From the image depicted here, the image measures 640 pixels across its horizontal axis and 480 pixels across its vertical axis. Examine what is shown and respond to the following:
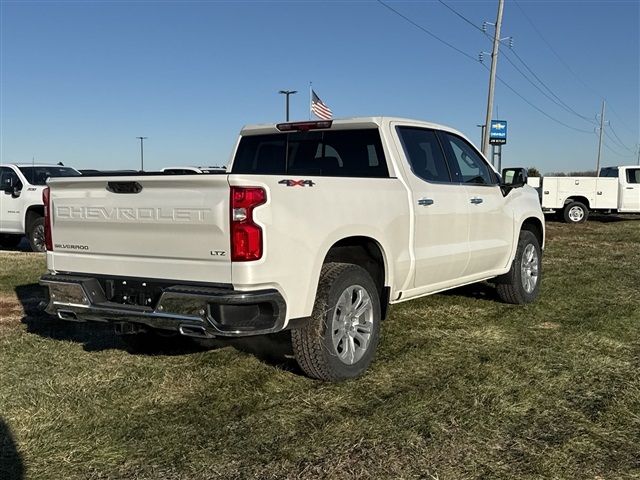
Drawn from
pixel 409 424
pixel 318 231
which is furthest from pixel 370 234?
pixel 409 424

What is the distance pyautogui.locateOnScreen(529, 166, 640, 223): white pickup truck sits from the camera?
20750 millimetres

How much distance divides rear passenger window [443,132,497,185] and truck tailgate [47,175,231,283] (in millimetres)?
3023

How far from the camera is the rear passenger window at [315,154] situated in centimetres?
532

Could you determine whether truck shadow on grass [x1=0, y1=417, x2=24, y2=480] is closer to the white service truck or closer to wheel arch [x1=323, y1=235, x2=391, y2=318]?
wheel arch [x1=323, y1=235, x2=391, y2=318]

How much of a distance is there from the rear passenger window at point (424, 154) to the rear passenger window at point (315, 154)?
300mm

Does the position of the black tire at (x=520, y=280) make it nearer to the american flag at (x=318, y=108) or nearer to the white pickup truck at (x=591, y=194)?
the american flag at (x=318, y=108)

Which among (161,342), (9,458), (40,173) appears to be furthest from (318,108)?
(9,458)

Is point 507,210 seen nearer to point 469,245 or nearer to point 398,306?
point 469,245

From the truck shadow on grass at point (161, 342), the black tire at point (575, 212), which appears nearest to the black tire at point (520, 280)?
the truck shadow on grass at point (161, 342)

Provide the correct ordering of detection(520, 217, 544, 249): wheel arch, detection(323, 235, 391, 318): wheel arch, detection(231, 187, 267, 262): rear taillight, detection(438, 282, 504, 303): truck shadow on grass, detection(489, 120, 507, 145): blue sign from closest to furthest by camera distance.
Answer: detection(231, 187, 267, 262): rear taillight
detection(323, 235, 391, 318): wheel arch
detection(520, 217, 544, 249): wheel arch
detection(438, 282, 504, 303): truck shadow on grass
detection(489, 120, 507, 145): blue sign

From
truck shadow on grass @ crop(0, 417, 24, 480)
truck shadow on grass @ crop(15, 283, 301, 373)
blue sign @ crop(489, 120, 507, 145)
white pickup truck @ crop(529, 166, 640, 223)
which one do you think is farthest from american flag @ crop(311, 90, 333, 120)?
blue sign @ crop(489, 120, 507, 145)

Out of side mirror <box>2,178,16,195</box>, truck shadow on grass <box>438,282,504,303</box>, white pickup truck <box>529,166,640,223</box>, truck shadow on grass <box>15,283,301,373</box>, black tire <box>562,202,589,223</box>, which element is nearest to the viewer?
truck shadow on grass <box>15,283,301,373</box>

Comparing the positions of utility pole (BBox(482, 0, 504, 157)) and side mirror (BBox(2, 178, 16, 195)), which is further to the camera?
utility pole (BBox(482, 0, 504, 157))

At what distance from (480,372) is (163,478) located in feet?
8.12
